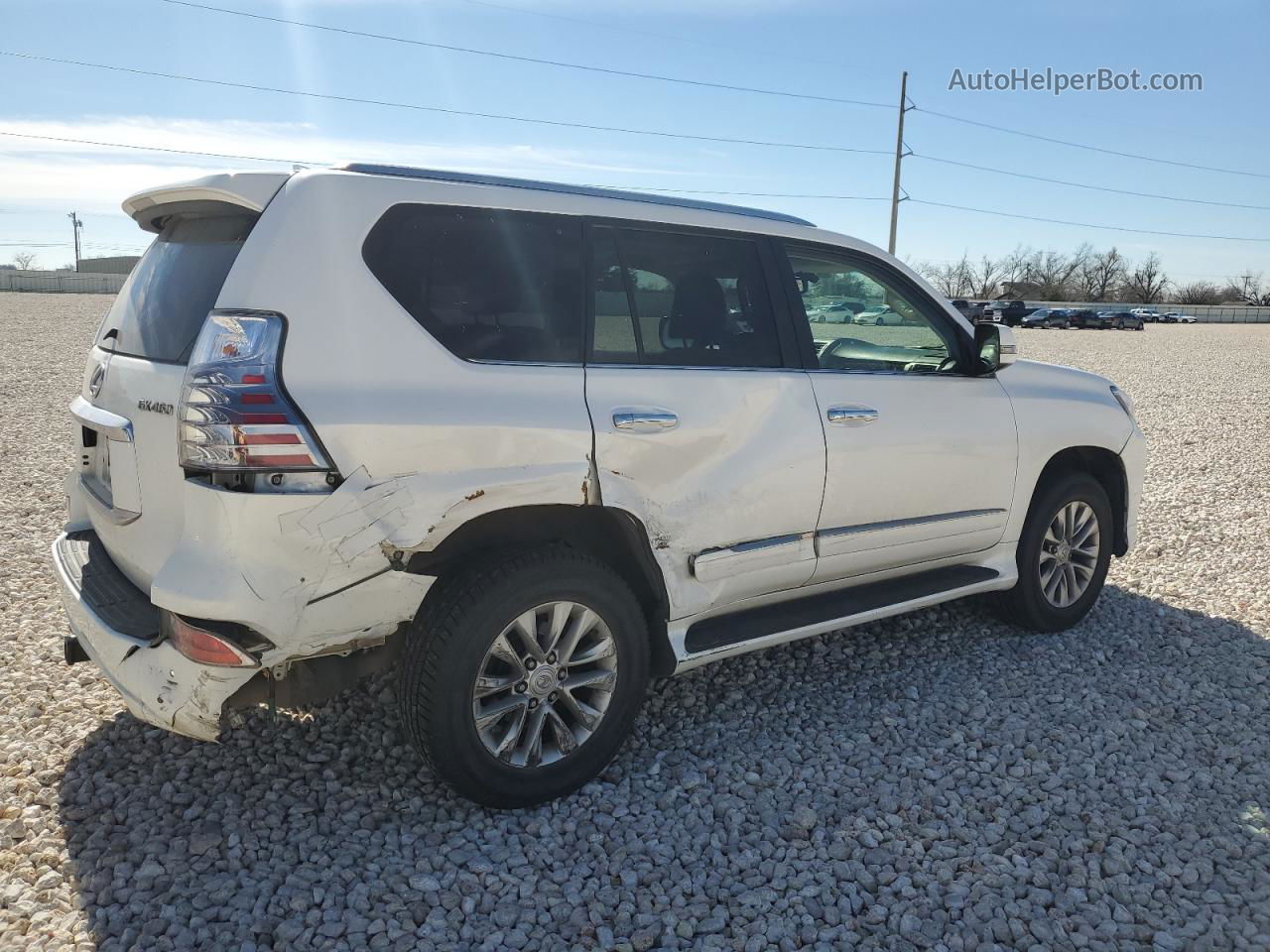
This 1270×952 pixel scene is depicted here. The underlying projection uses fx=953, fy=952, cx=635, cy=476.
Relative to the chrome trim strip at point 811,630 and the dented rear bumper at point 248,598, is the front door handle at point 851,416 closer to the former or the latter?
the chrome trim strip at point 811,630

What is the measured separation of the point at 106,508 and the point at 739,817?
231 cm

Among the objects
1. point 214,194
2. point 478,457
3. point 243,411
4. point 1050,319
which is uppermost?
point 1050,319

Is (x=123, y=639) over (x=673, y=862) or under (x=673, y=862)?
over

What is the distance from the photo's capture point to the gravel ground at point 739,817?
263 cm

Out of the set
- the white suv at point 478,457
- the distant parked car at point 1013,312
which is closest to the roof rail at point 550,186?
the white suv at point 478,457

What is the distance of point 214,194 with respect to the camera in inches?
113

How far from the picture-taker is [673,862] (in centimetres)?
291

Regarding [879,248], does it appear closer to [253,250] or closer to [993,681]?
[993,681]

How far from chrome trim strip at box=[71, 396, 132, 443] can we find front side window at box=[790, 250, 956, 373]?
2.45 m

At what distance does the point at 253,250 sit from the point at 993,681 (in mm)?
3465

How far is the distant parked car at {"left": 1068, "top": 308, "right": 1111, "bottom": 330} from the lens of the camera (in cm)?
5000

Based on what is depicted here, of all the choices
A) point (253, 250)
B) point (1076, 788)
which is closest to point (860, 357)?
point (1076, 788)

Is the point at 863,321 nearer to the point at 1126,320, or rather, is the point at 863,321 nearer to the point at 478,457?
the point at 478,457

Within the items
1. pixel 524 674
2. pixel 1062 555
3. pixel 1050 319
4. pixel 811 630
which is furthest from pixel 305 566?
pixel 1050 319
